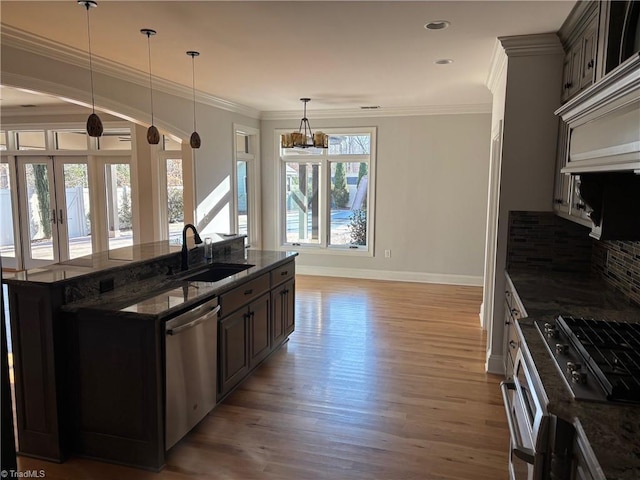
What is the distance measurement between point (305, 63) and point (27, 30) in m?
2.32

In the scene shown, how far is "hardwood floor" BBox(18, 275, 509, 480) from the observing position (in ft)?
8.38

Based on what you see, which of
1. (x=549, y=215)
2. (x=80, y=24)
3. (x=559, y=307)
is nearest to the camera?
(x=559, y=307)

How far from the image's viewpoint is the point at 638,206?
2.12 m

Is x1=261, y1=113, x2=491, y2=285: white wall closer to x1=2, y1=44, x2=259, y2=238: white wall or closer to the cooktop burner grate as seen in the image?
x1=2, y1=44, x2=259, y2=238: white wall

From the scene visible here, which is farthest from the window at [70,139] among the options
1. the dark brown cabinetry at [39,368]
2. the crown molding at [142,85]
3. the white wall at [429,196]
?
the dark brown cabinetry at [39,368]

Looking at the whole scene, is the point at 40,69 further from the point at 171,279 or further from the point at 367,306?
the point at 367,306

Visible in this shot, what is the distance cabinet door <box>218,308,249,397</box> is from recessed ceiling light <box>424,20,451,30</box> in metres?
2.52

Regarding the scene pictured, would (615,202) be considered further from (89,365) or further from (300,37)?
(89,365)

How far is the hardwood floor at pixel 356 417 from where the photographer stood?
2.55 m

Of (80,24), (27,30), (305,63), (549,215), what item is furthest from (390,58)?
(27,30)

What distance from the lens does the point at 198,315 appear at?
2793 mm

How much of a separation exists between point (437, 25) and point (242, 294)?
96.6 inches

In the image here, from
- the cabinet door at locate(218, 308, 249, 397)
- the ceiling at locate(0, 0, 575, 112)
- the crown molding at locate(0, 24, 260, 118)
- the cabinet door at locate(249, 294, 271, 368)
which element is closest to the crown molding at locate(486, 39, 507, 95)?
the ceiling at locate(0, 0, 575, 112)

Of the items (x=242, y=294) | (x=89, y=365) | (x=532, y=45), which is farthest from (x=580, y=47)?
(x=89, y=365)
